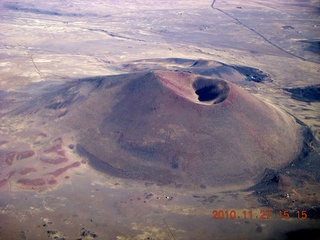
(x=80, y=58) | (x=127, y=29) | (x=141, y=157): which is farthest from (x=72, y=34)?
(x=141, y=157)

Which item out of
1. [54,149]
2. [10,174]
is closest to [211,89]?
[54,149]

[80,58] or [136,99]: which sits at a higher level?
[136,99]

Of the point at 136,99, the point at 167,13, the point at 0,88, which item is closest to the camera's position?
the point at 136,99

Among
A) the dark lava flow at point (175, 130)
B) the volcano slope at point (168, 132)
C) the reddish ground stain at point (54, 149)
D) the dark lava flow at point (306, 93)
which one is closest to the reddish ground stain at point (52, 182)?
the volcano slope at point (168, 132)

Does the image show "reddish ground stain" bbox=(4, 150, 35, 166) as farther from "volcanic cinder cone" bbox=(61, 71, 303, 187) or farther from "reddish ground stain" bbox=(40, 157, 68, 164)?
"volcanic cinder cone" bbox=(61, 71, 303, 187)

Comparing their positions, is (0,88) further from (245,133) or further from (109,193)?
(245,133)

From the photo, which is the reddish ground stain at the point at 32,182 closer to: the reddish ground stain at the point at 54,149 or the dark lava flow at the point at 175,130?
the dark lava flow at the point at 175,130

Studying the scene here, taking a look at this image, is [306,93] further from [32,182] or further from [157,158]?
[32,182]

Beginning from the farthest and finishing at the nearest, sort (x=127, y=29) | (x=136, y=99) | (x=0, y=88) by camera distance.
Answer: (x=127, y=29), (x=0, y=88), (x=136, y=99)
